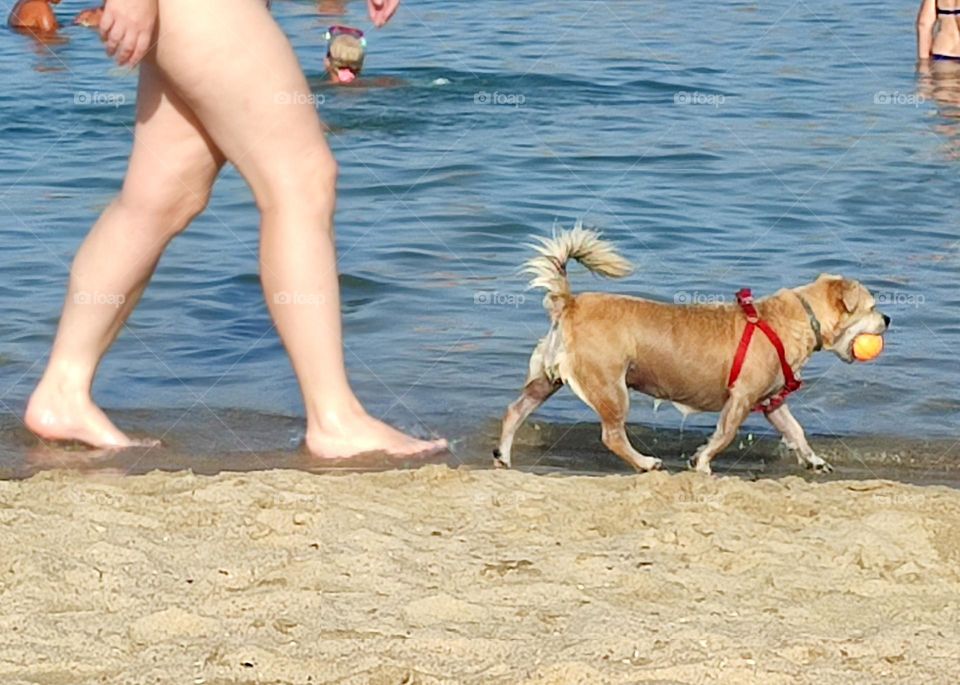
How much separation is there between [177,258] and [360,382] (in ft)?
7.21

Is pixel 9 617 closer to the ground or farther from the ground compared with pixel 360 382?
farther from the ground

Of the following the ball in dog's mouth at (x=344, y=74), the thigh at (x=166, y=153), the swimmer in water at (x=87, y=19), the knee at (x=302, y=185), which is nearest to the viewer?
the knee at (x=302, y=185)

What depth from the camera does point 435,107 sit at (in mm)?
12453

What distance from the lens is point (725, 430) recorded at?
5711 millimetres

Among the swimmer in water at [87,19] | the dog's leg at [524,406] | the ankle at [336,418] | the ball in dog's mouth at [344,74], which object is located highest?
the ankle at [336,418]

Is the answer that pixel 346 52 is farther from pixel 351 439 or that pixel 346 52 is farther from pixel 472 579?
pixel 472 579

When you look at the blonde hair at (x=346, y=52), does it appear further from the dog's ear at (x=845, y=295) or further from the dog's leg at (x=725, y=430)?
the dog's leg at (x=725, y=430)

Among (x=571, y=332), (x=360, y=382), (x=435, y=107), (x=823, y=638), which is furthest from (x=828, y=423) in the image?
(x=435, y=107)

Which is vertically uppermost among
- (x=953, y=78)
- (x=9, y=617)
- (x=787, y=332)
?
(x=9, y=617)

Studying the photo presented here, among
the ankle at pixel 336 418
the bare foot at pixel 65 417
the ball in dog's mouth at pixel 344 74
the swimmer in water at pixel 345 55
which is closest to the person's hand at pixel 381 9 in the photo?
the ankle at pixel 336 418

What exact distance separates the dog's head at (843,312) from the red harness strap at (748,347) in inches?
8.2

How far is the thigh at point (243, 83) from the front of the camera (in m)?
4.57

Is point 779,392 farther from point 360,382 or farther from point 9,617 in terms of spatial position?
point 9,617

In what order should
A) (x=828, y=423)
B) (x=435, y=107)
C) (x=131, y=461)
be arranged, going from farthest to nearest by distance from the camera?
1. (x=435, y=107)
2. (x=828, y=423)
3. (x=131, y=461)
